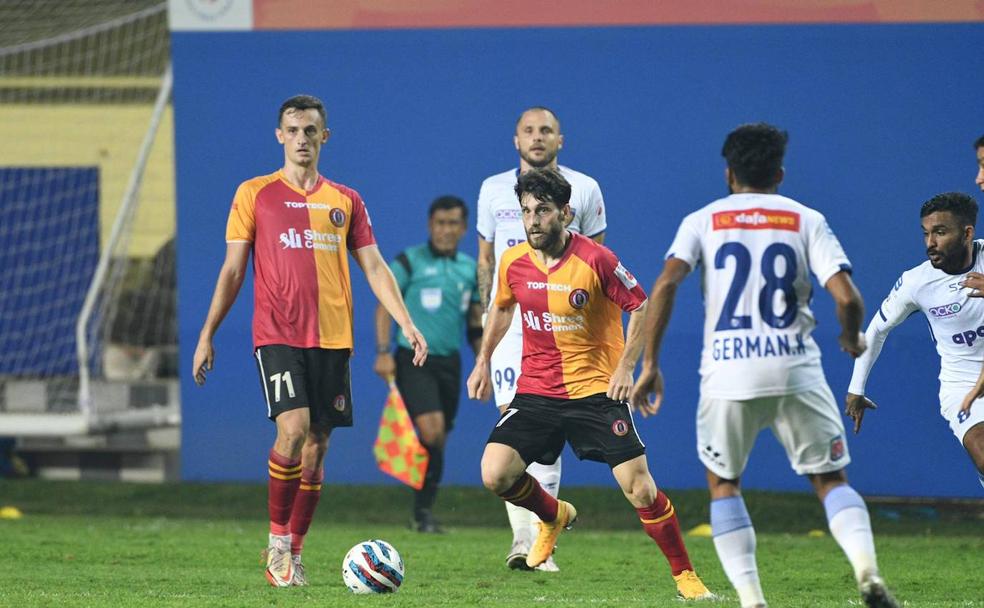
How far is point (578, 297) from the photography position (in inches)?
270

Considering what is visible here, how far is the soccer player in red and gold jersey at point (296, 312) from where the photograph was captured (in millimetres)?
7102

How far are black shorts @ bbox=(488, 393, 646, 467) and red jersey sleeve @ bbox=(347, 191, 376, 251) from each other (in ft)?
3.78

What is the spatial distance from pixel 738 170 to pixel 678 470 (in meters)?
6.56

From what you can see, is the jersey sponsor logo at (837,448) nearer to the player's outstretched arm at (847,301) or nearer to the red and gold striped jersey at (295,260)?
the player's outstretched arm at (847,301)

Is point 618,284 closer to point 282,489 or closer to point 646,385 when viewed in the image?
point 646,385

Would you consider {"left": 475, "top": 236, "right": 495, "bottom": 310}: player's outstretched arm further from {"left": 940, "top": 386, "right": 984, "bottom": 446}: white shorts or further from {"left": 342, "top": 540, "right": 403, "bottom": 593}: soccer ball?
{"left": 940, "top": 386, "right": 984, "bottom": 446}: white shorts

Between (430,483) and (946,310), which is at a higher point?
(946,310)

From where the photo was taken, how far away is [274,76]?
1235cm

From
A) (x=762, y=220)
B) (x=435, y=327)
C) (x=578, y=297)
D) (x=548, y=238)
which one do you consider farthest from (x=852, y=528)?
(x=435, y=327)

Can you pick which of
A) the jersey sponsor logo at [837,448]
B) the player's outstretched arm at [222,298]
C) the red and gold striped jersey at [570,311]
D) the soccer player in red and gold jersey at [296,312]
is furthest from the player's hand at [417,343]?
the jersey sponsor logo at [837,448]

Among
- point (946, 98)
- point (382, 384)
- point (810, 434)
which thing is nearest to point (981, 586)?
point (810, 434)

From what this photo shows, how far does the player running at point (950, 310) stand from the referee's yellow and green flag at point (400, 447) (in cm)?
411

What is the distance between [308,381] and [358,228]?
83 cm

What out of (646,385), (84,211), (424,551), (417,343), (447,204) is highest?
(84,211)
